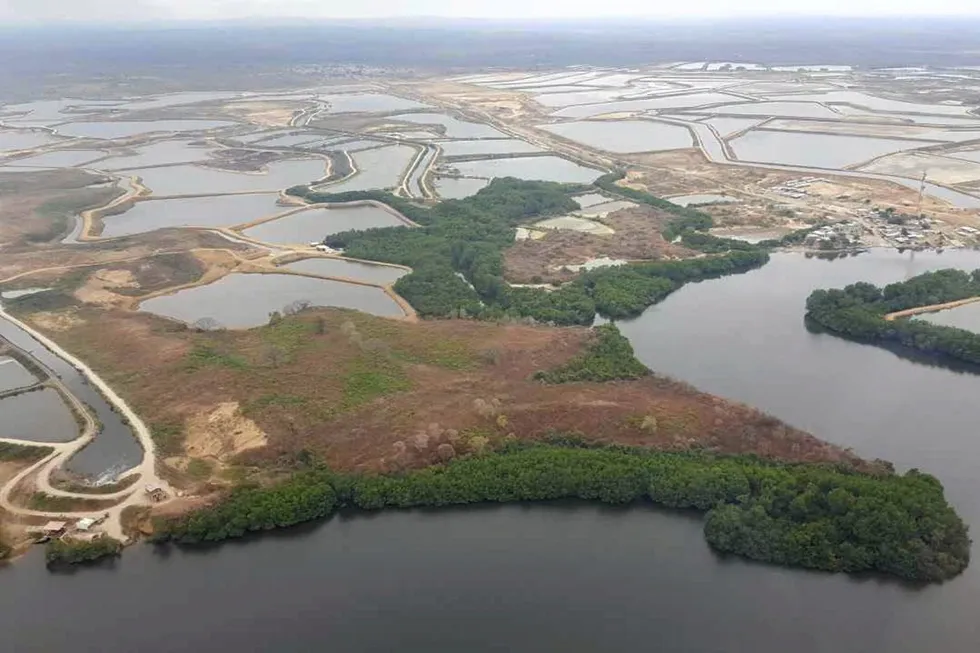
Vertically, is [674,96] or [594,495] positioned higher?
[674,96]

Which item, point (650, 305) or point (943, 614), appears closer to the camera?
point (943, 614)

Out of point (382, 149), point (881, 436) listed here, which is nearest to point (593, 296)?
point (881, 436)

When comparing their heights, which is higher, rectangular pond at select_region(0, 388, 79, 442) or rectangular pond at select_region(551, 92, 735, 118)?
rectangular pond at select_region(551, 92, 735, 118)

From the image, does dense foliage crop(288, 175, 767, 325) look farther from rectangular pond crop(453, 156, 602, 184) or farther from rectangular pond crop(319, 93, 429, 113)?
rectangular pond crop(319, 93, 429, 113)

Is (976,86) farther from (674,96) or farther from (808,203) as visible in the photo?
(808,203)

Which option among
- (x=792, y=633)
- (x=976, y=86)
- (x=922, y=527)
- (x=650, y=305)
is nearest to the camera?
(x=792, y=633)

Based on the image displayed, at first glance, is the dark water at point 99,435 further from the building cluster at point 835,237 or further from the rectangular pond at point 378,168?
the building cluster at point 835,237

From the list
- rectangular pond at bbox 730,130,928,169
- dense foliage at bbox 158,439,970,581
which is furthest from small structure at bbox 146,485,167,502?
Answer: rectangular pond at bbox 730,130,928,169
